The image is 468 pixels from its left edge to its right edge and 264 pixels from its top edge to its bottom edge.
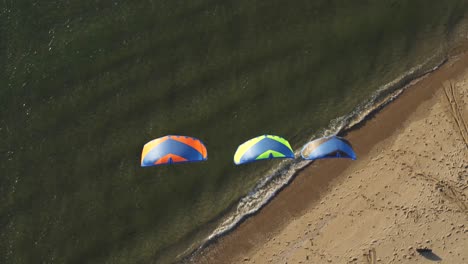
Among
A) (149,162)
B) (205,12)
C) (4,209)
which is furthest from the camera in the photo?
(205,12)

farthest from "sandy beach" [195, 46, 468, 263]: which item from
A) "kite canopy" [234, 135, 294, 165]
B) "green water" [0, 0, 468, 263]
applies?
"kite canopy" [234, 135, 294, 165]

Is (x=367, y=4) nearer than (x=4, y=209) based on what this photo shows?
No

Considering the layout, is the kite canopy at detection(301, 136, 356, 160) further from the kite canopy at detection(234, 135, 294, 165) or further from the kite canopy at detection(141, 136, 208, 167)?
the kite canopy at detection(141, 136, 208, 167)

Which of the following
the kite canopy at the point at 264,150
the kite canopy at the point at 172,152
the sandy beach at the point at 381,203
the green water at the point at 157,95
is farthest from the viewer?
the green water at the point at 157,95

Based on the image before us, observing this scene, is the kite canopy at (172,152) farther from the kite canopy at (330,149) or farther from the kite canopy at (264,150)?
the kite canopy at (330,149)

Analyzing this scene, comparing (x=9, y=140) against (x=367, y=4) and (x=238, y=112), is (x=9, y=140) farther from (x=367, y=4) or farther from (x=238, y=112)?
(x=367, y=4)

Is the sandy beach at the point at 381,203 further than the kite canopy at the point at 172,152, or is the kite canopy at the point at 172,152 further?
the sandy beach at the point at 381,203

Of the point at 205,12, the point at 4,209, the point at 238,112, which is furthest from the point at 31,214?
the point at 205,12

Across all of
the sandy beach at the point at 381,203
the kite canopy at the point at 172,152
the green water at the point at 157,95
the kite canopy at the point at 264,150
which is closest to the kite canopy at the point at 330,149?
the kite canopy at the point at 264,150
